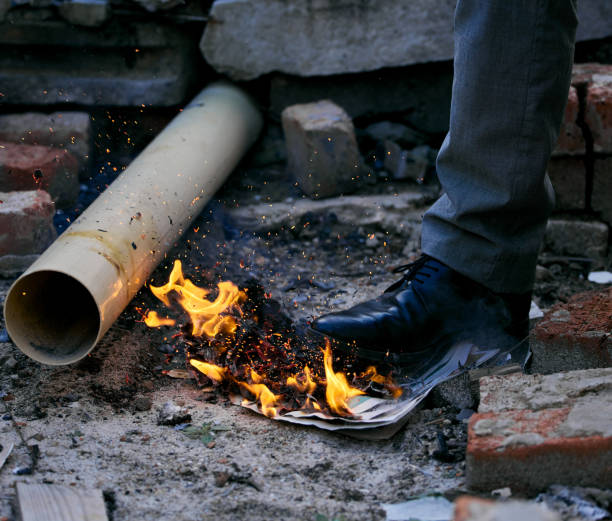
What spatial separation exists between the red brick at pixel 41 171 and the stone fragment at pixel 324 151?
109 cm

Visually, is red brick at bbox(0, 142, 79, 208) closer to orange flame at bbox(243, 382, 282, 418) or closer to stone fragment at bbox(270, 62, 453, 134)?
stone fragment at bbox(270, 62, 453, 134)

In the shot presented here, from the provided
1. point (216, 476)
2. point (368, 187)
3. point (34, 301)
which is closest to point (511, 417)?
point (216, 476)

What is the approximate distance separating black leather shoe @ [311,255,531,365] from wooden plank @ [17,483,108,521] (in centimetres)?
86

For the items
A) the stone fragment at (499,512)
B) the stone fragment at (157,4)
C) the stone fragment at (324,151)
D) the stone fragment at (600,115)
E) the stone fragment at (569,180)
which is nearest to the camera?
the stone fragment at (499,512)

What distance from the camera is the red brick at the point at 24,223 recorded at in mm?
2682

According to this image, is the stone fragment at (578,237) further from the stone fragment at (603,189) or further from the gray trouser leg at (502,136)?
the gray trouser leg at (502,136)

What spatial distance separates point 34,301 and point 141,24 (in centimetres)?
206

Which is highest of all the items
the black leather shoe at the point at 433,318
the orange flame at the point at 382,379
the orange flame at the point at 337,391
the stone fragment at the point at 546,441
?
the stone fragment at the point at 546,441

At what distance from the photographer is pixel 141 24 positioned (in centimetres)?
367

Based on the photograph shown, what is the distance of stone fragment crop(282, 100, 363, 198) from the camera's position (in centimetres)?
330

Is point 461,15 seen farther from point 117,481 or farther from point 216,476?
point 117,481

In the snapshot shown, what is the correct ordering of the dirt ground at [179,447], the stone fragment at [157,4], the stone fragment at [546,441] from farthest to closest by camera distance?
the stone fragment at [157,4] → the dirt ground at [179,447] → the stone fragment at [546,441]

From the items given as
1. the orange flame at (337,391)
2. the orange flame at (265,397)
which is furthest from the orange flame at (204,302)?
the orange flame at (337,391)

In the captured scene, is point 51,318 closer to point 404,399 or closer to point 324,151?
point 404,399
